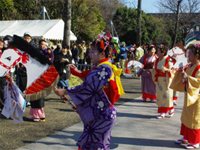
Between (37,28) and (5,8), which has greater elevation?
(5,8)

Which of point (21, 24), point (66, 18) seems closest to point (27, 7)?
point (21, 24)

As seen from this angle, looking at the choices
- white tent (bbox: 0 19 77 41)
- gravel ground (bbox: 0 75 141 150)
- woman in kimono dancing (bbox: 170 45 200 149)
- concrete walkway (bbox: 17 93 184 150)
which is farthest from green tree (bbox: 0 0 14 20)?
woman in kimono dancing (bbox: 170 45 200 149)

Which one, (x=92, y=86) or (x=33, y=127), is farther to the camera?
(x=33, y=127)

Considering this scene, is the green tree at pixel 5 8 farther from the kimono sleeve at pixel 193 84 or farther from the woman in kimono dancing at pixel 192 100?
the kimono sleeve at pixel 193 84

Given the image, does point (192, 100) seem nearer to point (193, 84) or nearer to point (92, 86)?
point (193, 84)

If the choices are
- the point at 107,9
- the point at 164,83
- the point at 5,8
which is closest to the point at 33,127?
the point at 164,83

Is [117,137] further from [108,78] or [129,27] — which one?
[129,27]

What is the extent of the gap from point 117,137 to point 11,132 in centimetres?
205

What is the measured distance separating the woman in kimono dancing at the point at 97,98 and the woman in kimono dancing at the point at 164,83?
3592 mm

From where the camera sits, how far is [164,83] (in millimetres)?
6555

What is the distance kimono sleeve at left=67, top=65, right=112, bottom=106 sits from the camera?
9.57ft

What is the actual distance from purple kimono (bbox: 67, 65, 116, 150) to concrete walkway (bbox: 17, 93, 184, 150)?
1.55 meters

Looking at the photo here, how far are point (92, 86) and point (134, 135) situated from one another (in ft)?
8.71

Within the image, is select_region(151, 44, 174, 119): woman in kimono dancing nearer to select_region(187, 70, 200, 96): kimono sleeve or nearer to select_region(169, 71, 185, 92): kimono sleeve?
select_region(169, 71, 185, 92): kimono sleeve
